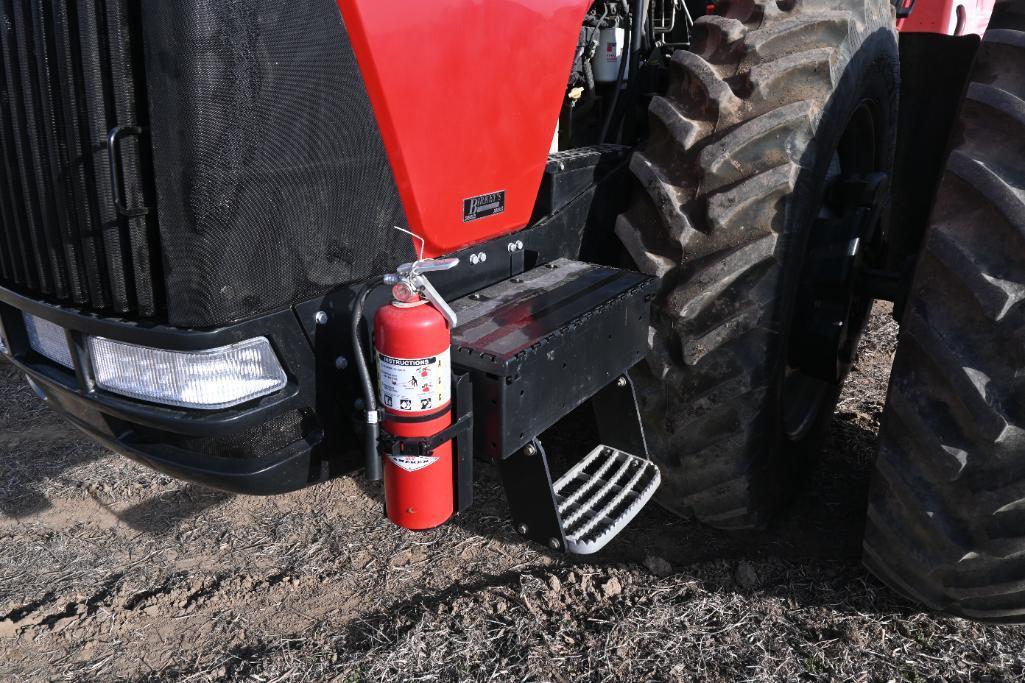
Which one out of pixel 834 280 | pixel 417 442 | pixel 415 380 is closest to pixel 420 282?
pixel 415 380

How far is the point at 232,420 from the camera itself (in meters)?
1.58

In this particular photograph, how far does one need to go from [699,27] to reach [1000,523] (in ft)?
4.76

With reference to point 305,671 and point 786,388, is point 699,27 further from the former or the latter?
point 305,671

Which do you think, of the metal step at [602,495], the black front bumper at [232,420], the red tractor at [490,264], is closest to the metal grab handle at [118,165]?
the red tractor at [490,264]

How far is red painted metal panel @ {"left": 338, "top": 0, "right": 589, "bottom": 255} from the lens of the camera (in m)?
1.62

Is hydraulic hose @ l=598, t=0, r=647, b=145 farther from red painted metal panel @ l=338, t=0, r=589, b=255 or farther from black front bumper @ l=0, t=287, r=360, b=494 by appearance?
black front bumper @ l=0, t=287, r=360, b=494

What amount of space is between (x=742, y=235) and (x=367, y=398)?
1.02 metres

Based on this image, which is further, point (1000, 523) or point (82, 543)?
point (82, 543)

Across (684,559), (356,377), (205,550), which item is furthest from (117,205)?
(684,559)

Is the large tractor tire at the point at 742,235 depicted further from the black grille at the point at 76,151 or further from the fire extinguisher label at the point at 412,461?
the black grille at the point at 76,151

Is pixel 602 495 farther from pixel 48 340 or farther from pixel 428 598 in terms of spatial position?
pixel 48 340

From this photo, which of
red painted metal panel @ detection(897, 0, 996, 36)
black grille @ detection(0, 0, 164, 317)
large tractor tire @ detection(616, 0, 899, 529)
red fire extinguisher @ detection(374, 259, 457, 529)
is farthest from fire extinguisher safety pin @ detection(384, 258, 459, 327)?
red painted metal panel @ detection(897, 0, 996, 36)

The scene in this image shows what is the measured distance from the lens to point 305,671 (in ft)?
6.97

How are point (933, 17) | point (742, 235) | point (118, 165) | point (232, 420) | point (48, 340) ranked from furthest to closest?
point (933, 17) < point (742, 235) < point (48, 340) < point (232, 420) < point (118, 165)
